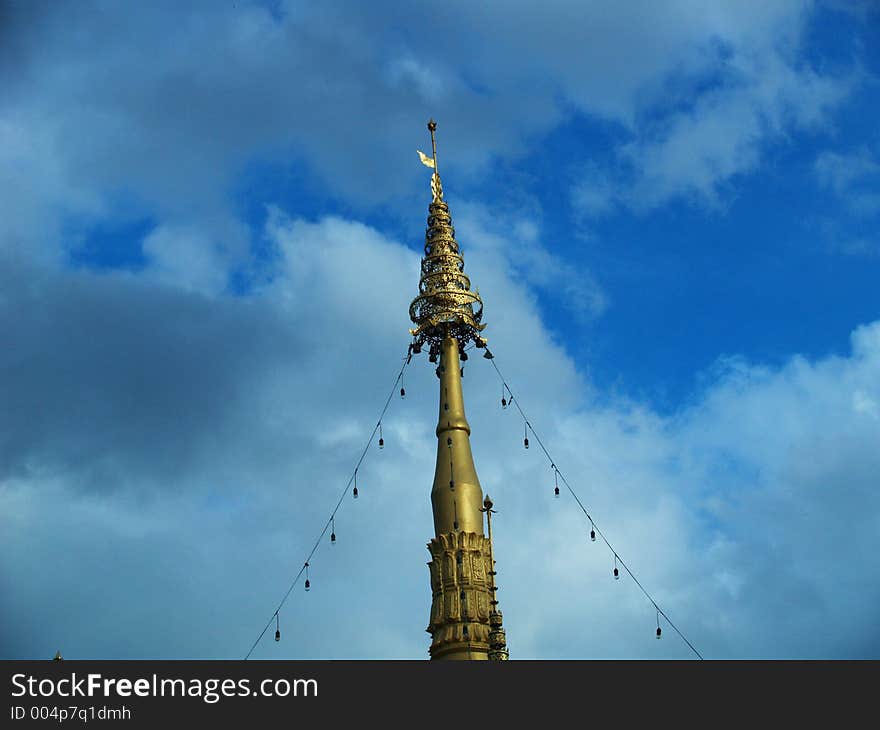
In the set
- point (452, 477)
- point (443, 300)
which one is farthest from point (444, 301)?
point (452, 477)

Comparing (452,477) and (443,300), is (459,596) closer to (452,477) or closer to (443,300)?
(452,477)

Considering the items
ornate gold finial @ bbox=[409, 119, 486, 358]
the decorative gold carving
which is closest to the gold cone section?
ornate gold finial @ bbox=[409, 119, 486, 358]

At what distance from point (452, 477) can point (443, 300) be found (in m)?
12.4

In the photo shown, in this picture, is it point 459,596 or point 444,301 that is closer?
point 459,596

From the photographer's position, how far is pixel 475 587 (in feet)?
244

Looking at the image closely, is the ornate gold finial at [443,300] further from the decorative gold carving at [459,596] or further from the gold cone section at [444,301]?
the decorative gold carving at [459,596]

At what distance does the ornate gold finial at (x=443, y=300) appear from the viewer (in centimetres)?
8388

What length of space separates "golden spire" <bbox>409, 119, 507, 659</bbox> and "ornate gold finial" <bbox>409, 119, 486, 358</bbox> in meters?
0.06

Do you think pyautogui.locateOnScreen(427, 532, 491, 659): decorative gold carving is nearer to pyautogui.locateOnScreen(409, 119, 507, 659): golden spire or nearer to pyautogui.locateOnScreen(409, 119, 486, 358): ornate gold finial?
pyautogui.locateOnScreen(409, 119, 507, 659): golden spire

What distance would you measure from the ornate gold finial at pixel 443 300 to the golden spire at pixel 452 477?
0.20 ft

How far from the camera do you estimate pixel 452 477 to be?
77.5 metres

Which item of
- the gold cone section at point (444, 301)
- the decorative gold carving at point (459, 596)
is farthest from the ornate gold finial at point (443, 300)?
the decorative gold carving at point (459, 596)
